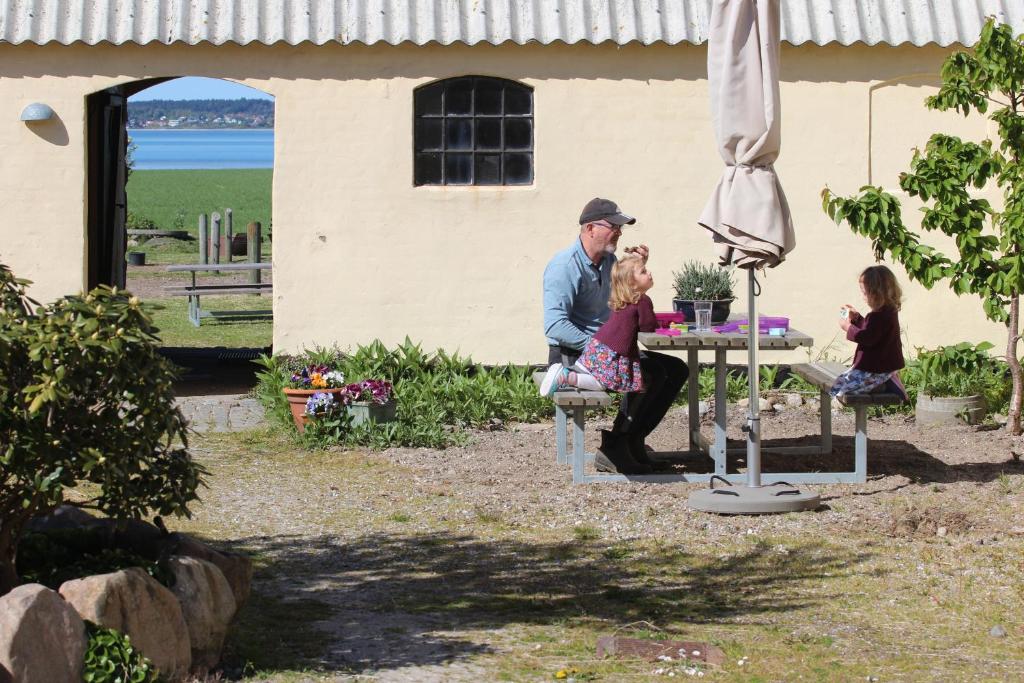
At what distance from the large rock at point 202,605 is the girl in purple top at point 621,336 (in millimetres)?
3672

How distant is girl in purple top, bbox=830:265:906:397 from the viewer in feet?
29.3

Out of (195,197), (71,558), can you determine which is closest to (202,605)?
(71,558)

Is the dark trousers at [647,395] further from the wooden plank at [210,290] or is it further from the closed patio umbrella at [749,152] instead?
the wooden plank at [210,290]

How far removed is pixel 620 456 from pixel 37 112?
566 centimetres

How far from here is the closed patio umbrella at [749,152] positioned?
→ 8141mm

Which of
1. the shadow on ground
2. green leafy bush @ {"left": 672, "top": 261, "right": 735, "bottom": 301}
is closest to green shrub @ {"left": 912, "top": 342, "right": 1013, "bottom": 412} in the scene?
green leafy bush @ {"left": 672, "top": 261, "right": 735, "bottom": 301}

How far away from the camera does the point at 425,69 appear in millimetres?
12008

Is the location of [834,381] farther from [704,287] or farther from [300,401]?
[300,401]

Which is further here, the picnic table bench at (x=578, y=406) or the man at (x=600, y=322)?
the man at (x=600, y=322)

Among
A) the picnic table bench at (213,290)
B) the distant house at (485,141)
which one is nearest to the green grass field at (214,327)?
the picnic table bench at (213,290)

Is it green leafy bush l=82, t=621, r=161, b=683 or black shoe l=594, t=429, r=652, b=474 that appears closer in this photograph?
green leafy bush l=82, t=621, r=161, b=683

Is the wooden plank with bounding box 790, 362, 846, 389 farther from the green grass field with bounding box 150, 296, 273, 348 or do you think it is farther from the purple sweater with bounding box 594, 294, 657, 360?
the green grass field with bounding box 150, 296, 273, 348

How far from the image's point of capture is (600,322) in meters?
9.23

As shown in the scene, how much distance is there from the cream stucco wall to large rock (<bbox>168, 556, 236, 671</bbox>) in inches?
265
